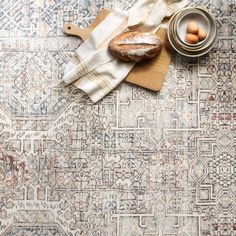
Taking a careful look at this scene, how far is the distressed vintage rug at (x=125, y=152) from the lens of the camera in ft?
5.53

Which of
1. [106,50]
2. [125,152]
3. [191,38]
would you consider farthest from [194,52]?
[125,152]

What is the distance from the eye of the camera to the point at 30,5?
1761 millimetres

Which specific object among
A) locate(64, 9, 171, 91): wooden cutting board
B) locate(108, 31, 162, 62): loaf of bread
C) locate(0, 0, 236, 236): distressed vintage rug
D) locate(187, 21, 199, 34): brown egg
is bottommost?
locate(0, 0, 236, 236): distressed vintage rug

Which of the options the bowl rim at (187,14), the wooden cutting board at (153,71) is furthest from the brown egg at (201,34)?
the wooden cutting board at (153,71)

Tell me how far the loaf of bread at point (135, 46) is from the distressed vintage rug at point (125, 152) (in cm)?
12

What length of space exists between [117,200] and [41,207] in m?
0.27

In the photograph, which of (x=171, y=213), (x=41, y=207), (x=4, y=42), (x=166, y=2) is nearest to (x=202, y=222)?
(x=171, y=213)

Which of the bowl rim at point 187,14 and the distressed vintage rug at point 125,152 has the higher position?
the bowl rim at point 187,14

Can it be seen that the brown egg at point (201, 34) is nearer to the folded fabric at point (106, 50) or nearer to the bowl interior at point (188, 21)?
the bowl interior at point (188, 21)

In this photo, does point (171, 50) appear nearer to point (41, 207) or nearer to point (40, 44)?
point (40, 44)

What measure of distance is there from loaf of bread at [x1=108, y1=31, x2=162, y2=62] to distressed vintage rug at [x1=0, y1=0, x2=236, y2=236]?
0.39 feet

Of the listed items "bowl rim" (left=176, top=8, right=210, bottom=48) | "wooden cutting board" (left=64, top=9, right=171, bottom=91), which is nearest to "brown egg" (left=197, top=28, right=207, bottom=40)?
Answer: "bowl rim" (left=176, top=8, right=210, bottom=48)

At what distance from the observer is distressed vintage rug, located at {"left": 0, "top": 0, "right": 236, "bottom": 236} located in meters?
1.69

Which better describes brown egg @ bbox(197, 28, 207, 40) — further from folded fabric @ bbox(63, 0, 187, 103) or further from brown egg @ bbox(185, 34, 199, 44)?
folded fabric @ bbox(63, 0, 187, 103)
